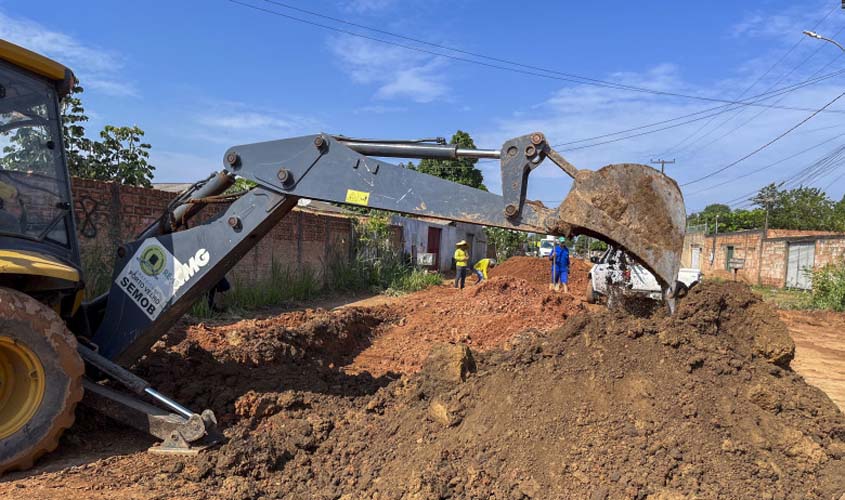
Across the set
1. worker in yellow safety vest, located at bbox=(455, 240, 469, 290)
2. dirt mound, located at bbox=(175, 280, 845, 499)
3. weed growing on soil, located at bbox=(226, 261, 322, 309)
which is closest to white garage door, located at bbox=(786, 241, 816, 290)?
worker in yellow safety vest, located at bbox=(455, 240, 469, 290)

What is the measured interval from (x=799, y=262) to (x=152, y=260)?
27.1 metres

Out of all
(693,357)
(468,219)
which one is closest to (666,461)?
(693,357)

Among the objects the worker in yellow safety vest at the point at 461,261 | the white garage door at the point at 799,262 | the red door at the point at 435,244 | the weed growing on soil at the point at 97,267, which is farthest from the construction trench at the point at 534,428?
the white garage door at the point at 799,262

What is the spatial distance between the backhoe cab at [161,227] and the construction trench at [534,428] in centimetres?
34

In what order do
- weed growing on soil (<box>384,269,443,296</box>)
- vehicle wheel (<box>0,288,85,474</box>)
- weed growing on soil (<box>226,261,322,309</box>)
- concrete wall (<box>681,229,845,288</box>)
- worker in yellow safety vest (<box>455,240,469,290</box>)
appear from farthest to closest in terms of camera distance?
1. concrete wall (<box>681,229,845,288</box>)
2. weed growing on soil (<box>384,269,443,296</box>)
3. worker in yellow safety vest (<box>455,240,469,290</box>)
4. weed growing on soil (<box>226,261,322,309</box>)
5. vehicle wheel (<box>0,288,85,474</box>)

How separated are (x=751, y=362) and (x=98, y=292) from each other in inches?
337

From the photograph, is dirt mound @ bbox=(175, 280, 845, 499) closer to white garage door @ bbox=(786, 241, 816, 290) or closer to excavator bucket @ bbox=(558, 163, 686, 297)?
excavator bucket @ bbox=(558, 163, 686, 297)

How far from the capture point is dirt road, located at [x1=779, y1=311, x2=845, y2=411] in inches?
320

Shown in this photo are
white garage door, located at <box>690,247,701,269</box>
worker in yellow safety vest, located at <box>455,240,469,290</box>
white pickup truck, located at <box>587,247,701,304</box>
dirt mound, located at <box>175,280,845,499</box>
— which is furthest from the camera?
white garage door, located at <box>690,247,701,269</box>

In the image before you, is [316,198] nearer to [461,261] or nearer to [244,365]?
[244,365]

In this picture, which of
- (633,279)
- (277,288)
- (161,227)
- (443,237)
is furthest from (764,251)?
(161,227)

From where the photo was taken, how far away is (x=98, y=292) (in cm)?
890

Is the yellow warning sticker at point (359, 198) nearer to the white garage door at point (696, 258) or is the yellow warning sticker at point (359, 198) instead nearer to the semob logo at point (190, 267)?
the semob logo at point (190, 267)

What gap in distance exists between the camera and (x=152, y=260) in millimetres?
4648
